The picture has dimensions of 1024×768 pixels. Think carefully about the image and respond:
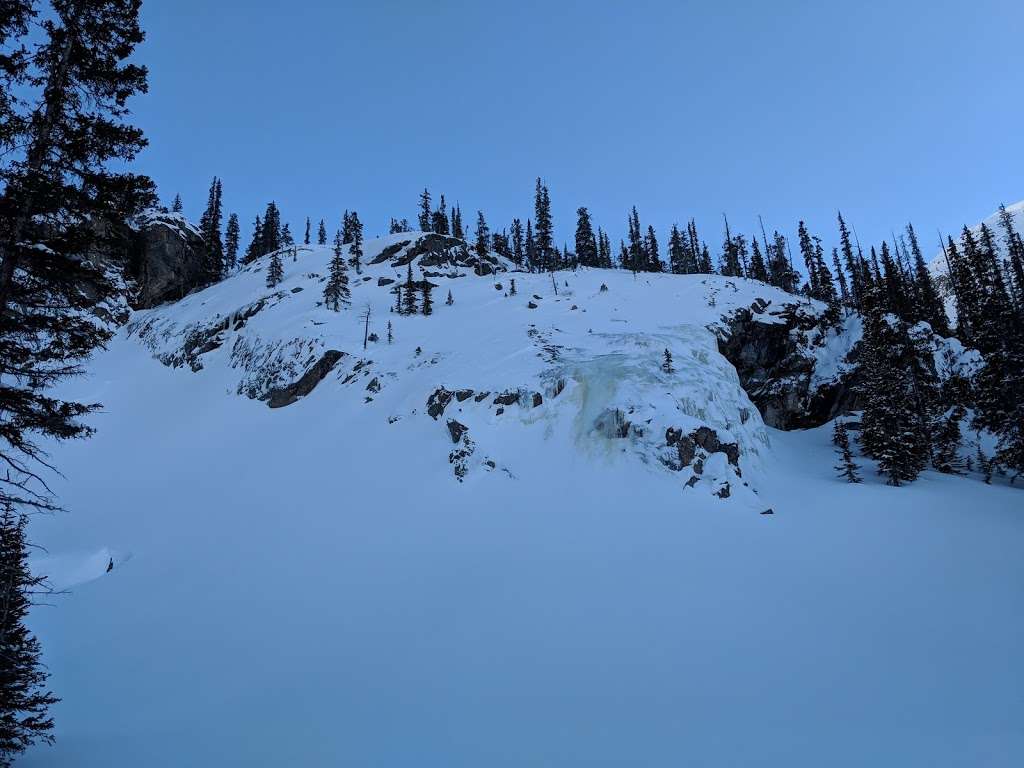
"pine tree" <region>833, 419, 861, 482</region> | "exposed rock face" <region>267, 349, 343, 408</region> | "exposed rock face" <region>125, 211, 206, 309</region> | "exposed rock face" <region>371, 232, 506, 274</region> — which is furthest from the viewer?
"exposed rock face" <region>125, 211, 206, 309</region>

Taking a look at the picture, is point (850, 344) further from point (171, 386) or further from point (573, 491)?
point (171, 386)

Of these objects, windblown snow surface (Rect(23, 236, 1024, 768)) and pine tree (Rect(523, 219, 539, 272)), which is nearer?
windblown snow surface (Rect(23, 236, 1024, 768))

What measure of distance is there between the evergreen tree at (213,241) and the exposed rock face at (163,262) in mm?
1754

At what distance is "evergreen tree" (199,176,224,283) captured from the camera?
233 ft

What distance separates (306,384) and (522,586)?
2611cm

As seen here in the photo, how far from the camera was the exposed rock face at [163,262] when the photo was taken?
6506cm

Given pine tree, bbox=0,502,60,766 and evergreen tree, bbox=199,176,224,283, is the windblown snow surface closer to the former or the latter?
pine tree, bbox=0,502,60,766

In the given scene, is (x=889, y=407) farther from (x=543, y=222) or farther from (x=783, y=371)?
(x=543, y=222)

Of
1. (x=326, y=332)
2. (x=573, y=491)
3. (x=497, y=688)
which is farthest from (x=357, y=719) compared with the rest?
(x=326, y=332)

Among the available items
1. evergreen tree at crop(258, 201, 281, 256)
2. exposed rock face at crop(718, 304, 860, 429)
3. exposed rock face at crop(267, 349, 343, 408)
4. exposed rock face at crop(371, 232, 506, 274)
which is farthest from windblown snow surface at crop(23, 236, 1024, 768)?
evergreen tree at crop(258, 201, 281, 256)

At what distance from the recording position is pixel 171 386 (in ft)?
137

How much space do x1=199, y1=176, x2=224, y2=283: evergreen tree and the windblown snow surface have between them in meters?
43.7

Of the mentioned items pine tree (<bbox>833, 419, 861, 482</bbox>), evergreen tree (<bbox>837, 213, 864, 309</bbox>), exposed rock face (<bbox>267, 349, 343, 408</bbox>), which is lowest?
pine tree (<bbox>833, 419, 861, 482</bbox>)

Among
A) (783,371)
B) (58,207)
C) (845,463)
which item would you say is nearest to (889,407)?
(845,463)
